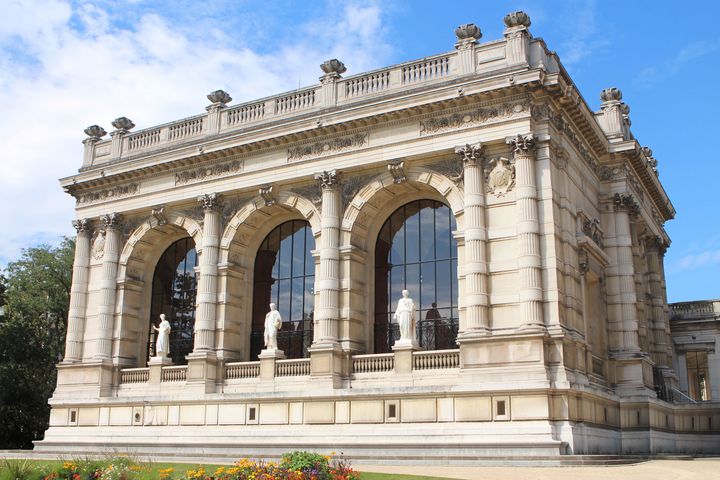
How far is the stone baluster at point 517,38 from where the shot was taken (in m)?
33.5

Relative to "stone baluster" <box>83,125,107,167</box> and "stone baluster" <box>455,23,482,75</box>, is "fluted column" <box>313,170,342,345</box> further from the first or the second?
"stone baluster" <box>83,125,107,167</box>

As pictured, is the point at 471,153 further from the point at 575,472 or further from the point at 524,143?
the point at 575,472

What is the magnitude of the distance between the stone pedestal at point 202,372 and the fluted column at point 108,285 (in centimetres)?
608

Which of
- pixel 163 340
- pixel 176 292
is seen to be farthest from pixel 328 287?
pixel 176 292

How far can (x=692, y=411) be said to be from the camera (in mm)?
41969

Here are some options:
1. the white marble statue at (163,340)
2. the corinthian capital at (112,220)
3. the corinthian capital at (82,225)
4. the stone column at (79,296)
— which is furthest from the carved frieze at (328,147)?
the stone column at (79,296)

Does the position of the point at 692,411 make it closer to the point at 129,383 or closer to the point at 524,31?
the point at 524,31

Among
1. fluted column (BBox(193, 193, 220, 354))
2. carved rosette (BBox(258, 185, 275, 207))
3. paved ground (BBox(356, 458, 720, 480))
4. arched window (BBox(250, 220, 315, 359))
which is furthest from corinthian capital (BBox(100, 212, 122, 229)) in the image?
paved ground (BBox(356, 458, 720, 480))

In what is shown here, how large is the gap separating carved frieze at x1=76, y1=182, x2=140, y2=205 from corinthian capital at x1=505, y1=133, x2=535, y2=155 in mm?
19881

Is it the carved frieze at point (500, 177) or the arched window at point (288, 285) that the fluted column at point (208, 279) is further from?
the carved frieze at point (500, 177)

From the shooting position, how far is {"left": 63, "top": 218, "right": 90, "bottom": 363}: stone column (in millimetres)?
41875

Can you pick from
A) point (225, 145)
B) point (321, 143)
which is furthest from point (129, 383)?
point (321, 143)

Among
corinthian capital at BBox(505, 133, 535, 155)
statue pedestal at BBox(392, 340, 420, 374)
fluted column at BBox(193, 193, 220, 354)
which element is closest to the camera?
corinthian capital at BBox(505, 133, 535, 155)

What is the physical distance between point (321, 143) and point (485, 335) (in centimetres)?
1186
